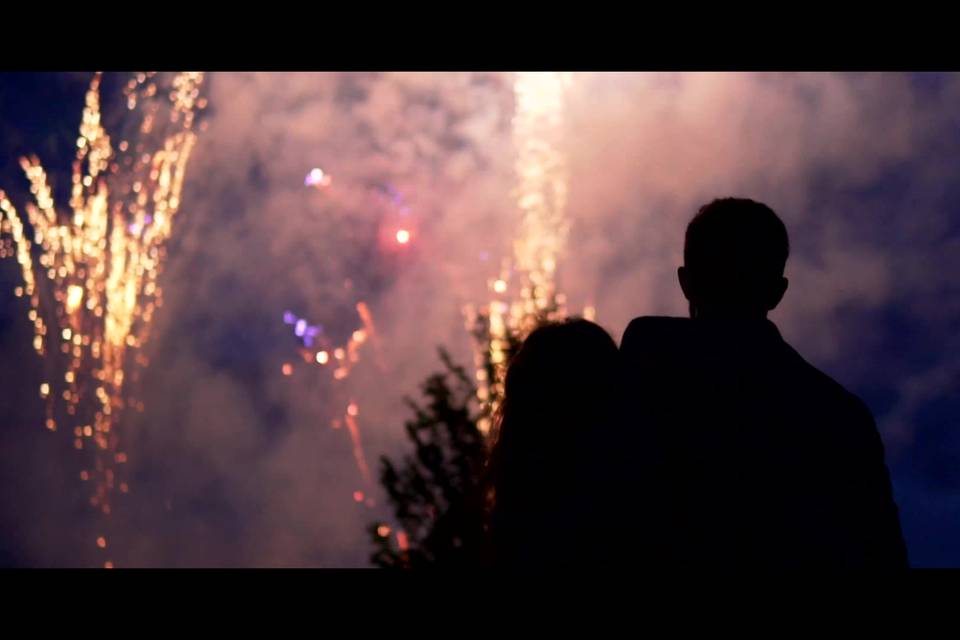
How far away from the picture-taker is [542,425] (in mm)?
2629

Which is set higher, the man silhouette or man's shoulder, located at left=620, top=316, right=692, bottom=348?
man's shoulder, located at left=620, top=316, right=692, bottom=348

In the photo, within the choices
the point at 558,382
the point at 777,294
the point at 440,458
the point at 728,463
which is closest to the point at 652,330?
the point at 728,463

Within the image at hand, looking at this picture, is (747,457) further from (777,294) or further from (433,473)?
(433,473)

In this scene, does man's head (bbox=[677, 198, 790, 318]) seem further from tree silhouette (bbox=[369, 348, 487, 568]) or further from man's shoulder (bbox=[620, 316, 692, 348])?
tree silhouette (bbox=[369, 348, 487, 568])

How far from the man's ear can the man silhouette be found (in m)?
0.17

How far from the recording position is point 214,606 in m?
1.46

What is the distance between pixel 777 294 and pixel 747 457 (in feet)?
1.84

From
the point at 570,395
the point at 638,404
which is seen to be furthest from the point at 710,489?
the point at 570,395

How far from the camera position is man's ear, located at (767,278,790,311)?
6.53ft

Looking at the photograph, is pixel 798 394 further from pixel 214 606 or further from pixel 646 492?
pixel 214 606

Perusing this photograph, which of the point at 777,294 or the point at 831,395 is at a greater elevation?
the point at 777,294

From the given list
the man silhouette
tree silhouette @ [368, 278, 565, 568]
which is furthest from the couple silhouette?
tree silhouette @ [368, 278, 565, 568]
